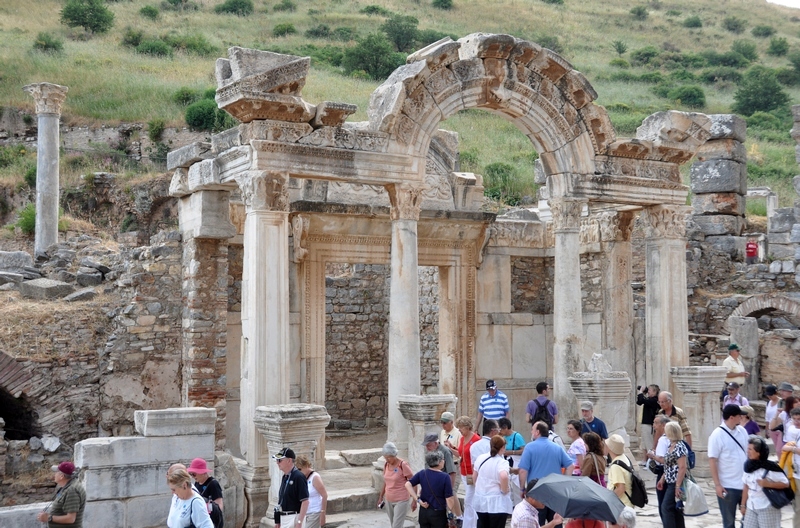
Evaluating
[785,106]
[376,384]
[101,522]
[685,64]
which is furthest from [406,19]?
[101,522]

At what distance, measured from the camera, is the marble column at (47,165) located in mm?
22406

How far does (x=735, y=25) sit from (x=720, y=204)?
60.2 metres

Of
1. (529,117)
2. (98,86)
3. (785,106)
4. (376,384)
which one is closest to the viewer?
(529,117)

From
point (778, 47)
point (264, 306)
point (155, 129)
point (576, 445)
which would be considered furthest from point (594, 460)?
point (778, 47)

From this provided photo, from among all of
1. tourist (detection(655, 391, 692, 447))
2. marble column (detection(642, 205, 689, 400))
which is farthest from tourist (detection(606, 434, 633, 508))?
marble column (detection(642, 205, 689, 400))

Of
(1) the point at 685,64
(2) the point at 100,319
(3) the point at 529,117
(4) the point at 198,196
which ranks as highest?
(1) the point at 685,64

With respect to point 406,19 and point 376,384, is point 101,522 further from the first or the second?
point 406,19

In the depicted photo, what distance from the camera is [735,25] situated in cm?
7512

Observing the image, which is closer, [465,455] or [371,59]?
[465,455]

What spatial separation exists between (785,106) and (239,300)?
1733 inches

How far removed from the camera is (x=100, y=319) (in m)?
15.5

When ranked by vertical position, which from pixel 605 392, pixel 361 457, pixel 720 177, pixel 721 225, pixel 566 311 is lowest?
pixel 361 457

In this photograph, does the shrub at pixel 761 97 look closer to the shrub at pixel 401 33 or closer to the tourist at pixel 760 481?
the shrub at pixel 401 33

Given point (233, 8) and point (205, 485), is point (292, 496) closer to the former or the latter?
point (205, 485)
